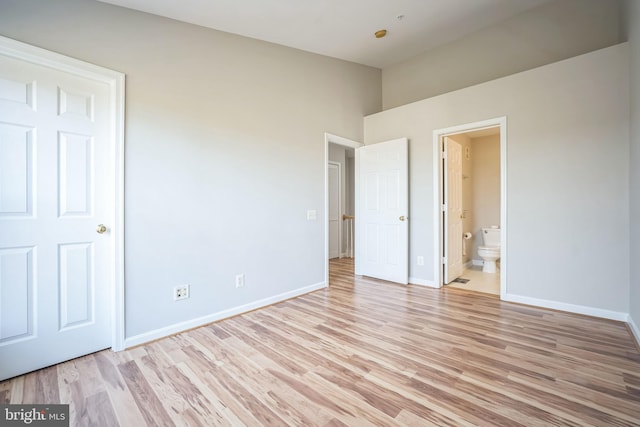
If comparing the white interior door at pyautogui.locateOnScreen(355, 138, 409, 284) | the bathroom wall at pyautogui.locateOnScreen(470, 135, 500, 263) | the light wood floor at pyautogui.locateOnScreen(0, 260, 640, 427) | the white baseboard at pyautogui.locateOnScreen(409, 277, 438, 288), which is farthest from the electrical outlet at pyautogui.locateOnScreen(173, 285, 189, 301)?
the bathroom wall at pyautogui.locateOnScreen(470, 135, 500, 263)

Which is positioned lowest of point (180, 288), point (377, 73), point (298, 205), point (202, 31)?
point (180, 288)

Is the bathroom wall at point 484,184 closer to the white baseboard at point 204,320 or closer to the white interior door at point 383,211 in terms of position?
the white interior door at point 383,211

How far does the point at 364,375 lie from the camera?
1825 mm

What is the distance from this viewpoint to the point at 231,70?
9.37 ft

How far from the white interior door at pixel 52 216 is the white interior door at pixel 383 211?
3181 millimetres

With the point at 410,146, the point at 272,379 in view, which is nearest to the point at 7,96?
the point at 272,379

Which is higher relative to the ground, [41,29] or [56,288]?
[41,29]

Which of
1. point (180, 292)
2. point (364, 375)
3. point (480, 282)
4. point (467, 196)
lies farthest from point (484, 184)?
point (180, 292)

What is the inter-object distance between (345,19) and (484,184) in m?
3.80

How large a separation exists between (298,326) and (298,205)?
147 centimetres

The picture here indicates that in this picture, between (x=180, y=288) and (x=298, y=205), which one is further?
(x=298, y=205)

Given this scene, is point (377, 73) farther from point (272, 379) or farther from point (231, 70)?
point (272, 379)

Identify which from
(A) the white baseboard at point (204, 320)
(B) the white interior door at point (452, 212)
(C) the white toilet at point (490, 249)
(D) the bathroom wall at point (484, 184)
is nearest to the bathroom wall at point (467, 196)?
(D) the bathroom wall at point (484, 184)

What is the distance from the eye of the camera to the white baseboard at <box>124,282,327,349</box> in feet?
7.52
